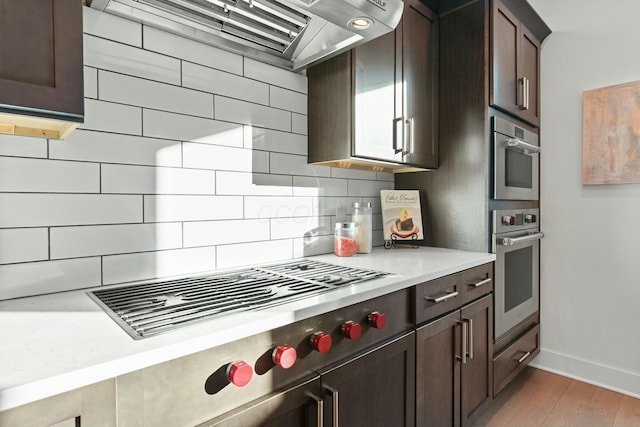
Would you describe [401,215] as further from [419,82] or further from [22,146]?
[22,146]

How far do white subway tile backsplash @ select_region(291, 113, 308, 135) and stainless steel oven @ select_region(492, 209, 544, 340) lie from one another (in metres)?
1.13

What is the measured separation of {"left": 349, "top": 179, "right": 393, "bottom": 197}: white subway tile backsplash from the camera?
6.85 feet

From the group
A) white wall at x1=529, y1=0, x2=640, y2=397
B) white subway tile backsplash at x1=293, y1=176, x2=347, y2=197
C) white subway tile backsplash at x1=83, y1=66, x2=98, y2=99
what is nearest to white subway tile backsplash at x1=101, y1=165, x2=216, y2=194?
A: white subway tile backsplash at x1=83, y1=66, x2=98, y2=99

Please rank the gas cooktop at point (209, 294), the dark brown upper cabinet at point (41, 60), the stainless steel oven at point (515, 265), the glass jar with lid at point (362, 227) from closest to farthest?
the dark brown upper cabinet at point (41, 60) < the gas cooktop at point (209, 294) < the glass jar with lid at point (362, 227) < the stainless steel oven at point (515, 265)

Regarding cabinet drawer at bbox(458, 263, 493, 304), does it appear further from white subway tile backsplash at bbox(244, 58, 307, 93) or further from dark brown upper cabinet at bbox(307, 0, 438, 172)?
white subway tile backsplash at bbox(244, 58, 307, 93)

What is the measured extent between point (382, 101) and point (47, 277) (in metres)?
1.50

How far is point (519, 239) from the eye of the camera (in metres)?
2.13

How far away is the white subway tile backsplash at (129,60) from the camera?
1.19 metres

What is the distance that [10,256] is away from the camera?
104cm

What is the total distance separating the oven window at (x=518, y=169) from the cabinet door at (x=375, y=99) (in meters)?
0.73

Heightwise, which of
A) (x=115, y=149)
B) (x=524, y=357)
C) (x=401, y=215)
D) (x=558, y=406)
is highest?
(x=115, y=149)

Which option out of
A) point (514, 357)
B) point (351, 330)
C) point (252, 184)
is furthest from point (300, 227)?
point (514, 357)

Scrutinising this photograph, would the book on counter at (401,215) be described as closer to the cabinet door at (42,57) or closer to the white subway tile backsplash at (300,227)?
the white subway tile backsplash at (300,227)

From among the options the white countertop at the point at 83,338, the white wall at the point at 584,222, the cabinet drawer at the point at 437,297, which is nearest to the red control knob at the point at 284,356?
the white countertop at the point at 83,338
